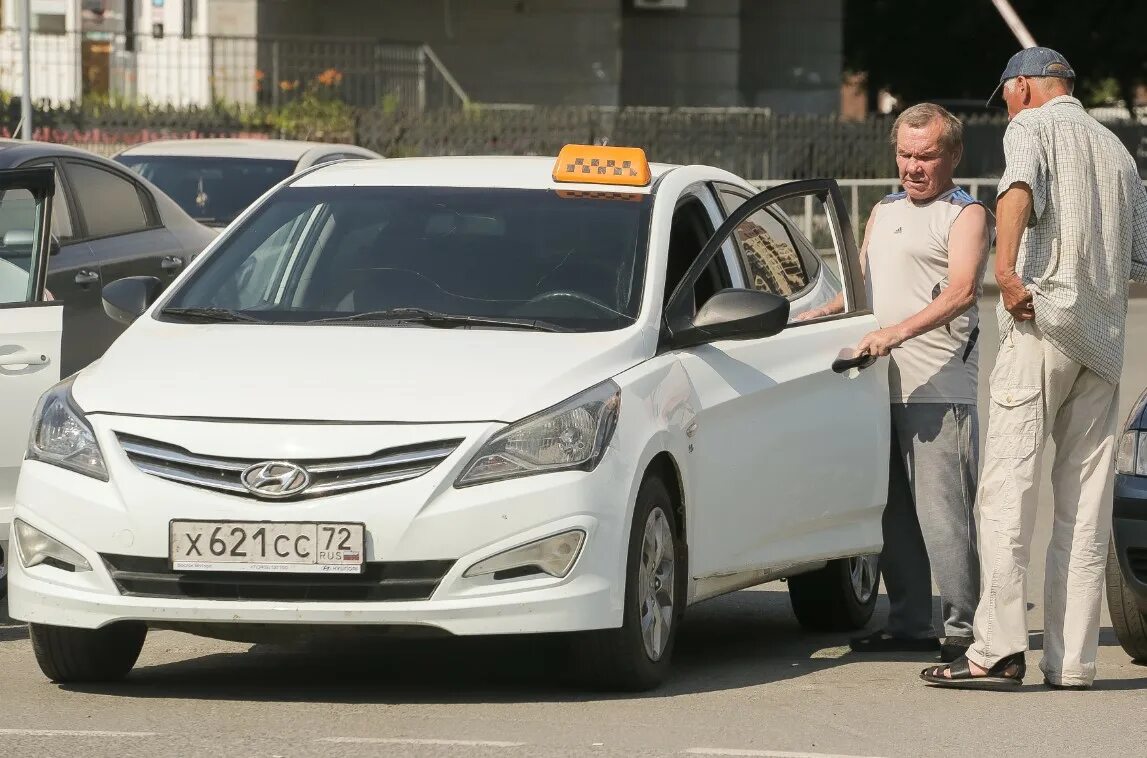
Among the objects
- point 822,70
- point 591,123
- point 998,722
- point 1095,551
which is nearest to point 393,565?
point 998,722

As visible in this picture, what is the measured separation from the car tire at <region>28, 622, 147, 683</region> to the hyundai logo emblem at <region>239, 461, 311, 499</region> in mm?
690

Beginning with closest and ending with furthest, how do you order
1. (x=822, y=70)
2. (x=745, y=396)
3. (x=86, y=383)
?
(x=86, y=383) < (x=745, y=396) < (x=822, y=70)

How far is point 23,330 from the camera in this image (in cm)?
789

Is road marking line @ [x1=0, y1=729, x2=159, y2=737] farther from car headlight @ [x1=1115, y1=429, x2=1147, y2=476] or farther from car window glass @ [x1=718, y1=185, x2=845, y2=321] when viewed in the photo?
car headlight @ [x1=1115, y1=429, x2=1147, y2=476]

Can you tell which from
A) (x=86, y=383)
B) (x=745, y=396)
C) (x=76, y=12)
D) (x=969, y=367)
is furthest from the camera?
(x=76, y=12)

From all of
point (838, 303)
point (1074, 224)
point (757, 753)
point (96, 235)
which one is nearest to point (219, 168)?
point (96, 235)

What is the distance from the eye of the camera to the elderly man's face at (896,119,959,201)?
737 centimetres

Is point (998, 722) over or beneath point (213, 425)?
beneath

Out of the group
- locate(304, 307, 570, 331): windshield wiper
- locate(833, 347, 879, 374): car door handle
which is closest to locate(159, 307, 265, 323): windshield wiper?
locate(304, 307, 570, 331): windshield wiper

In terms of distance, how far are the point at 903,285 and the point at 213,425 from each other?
250 cm

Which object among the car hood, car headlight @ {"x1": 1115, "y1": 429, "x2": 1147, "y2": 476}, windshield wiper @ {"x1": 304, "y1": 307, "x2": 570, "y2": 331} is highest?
windshield wiper @ {"x1": 304, "y1": 307, "x2": 570, "y2": 331}

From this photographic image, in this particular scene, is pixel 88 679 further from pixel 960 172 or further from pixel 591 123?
pixel 960 172

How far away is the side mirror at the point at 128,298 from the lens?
7.26 metres

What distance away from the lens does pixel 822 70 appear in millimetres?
45375
